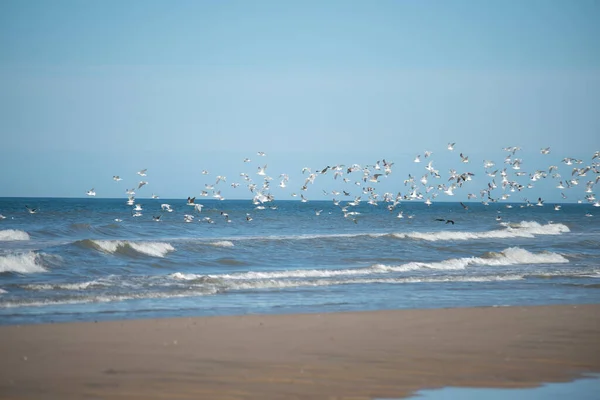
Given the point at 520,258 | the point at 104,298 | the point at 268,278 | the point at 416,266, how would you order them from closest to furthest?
1. the point at 104,298
2. the point at 268,278
3. the point at 416,266
4. the point at 520,258

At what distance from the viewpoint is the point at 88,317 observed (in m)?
14.3

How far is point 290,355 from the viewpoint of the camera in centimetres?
1109

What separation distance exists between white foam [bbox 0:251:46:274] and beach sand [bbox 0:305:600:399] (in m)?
10.6

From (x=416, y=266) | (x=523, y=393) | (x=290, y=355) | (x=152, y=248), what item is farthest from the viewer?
(x=152, y=248)

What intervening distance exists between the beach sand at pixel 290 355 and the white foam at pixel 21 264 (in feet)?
34.8

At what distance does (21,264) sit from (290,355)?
15.0 m

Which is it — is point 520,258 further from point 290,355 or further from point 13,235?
point 13,235

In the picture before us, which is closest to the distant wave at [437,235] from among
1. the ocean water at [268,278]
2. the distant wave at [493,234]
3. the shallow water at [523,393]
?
the distant wave at [493,234]

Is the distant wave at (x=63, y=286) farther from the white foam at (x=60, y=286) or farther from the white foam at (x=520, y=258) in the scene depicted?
the white foam at (x=520, y=258)

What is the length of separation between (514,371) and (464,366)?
2.28 feet

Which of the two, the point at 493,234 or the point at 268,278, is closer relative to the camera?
the point at 268,278

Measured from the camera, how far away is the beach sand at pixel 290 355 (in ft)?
30.2

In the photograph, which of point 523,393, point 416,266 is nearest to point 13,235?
point 416,266

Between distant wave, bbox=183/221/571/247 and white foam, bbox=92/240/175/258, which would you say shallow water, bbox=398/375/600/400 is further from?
distant wave, bbox=183/221/571/247
